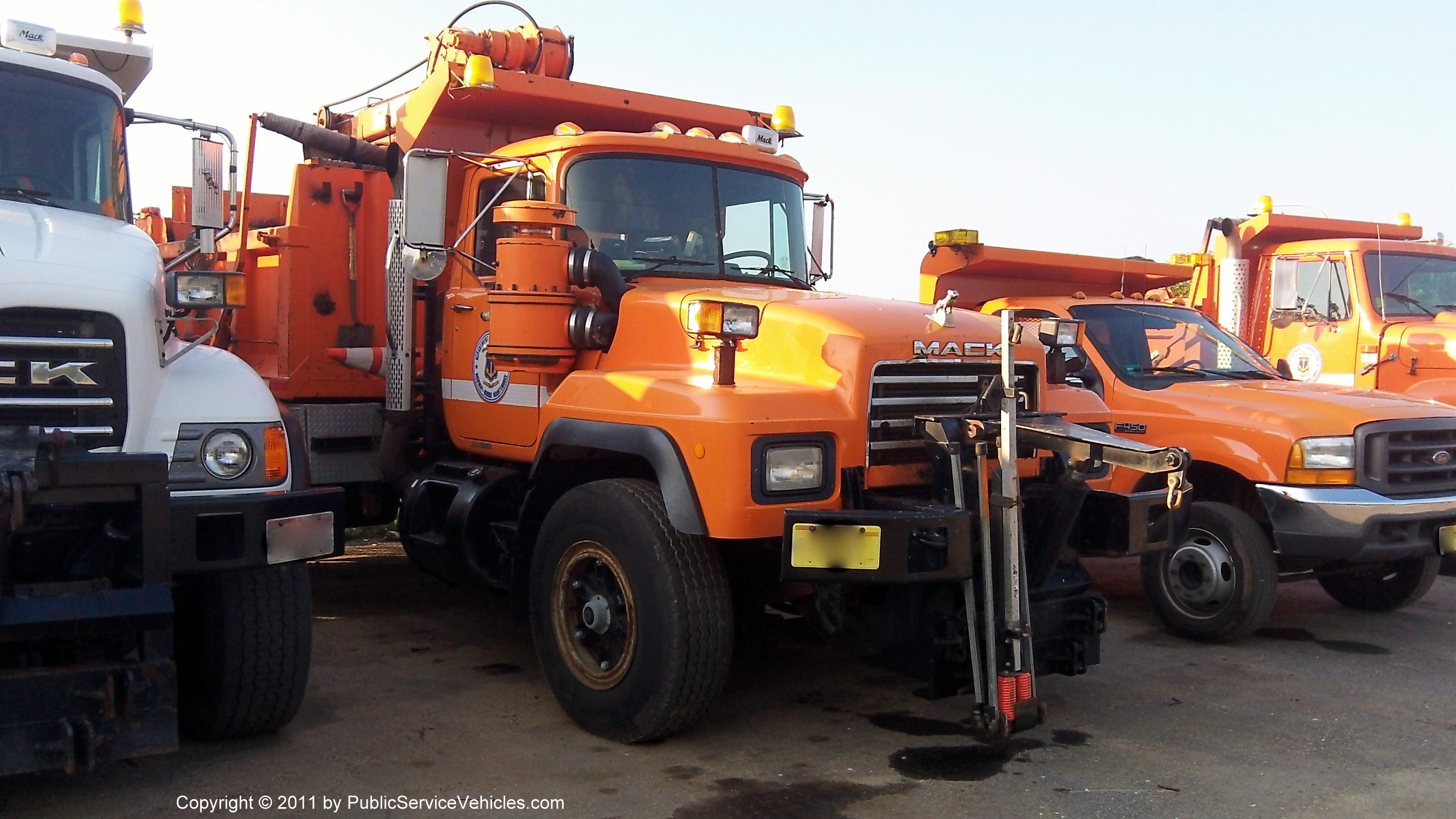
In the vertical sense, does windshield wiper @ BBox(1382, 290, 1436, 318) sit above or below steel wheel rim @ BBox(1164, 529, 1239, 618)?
above

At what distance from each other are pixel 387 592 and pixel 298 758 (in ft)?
10.3

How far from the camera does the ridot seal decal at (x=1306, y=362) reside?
9.51m

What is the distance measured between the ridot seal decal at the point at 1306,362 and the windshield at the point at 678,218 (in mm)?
5359

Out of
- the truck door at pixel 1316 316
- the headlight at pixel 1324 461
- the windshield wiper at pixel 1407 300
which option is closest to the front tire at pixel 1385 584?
the headlight at pixel 1324 461

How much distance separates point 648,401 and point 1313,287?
704cm

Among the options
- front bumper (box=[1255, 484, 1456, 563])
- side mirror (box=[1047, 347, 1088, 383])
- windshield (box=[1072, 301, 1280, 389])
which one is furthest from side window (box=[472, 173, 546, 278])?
front bumper (box=[1255, 484, 1456, 563])

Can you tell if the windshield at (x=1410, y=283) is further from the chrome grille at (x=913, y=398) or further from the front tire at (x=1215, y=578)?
the chrome grille at (x=913, y=398)

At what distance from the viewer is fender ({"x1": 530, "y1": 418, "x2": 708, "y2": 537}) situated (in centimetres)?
430

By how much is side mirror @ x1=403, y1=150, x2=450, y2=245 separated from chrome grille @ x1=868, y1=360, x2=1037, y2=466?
2.23 meters

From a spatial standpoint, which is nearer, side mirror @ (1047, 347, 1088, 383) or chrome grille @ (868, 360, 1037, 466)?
chrome grille @ (868, 360, 1037, 466)

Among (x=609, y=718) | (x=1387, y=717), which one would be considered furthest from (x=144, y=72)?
(x=1387, y=717)

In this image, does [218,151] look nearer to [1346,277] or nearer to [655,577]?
[655,577]

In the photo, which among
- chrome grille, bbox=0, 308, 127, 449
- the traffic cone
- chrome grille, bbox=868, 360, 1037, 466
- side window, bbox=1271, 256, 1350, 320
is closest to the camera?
chrome grille, bbox=0, 308, 127, 449

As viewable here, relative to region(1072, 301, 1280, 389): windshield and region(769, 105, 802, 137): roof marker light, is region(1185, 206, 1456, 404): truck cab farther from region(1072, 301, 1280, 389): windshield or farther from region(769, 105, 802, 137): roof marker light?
region(769, 105, 802, 137): roof marker light
